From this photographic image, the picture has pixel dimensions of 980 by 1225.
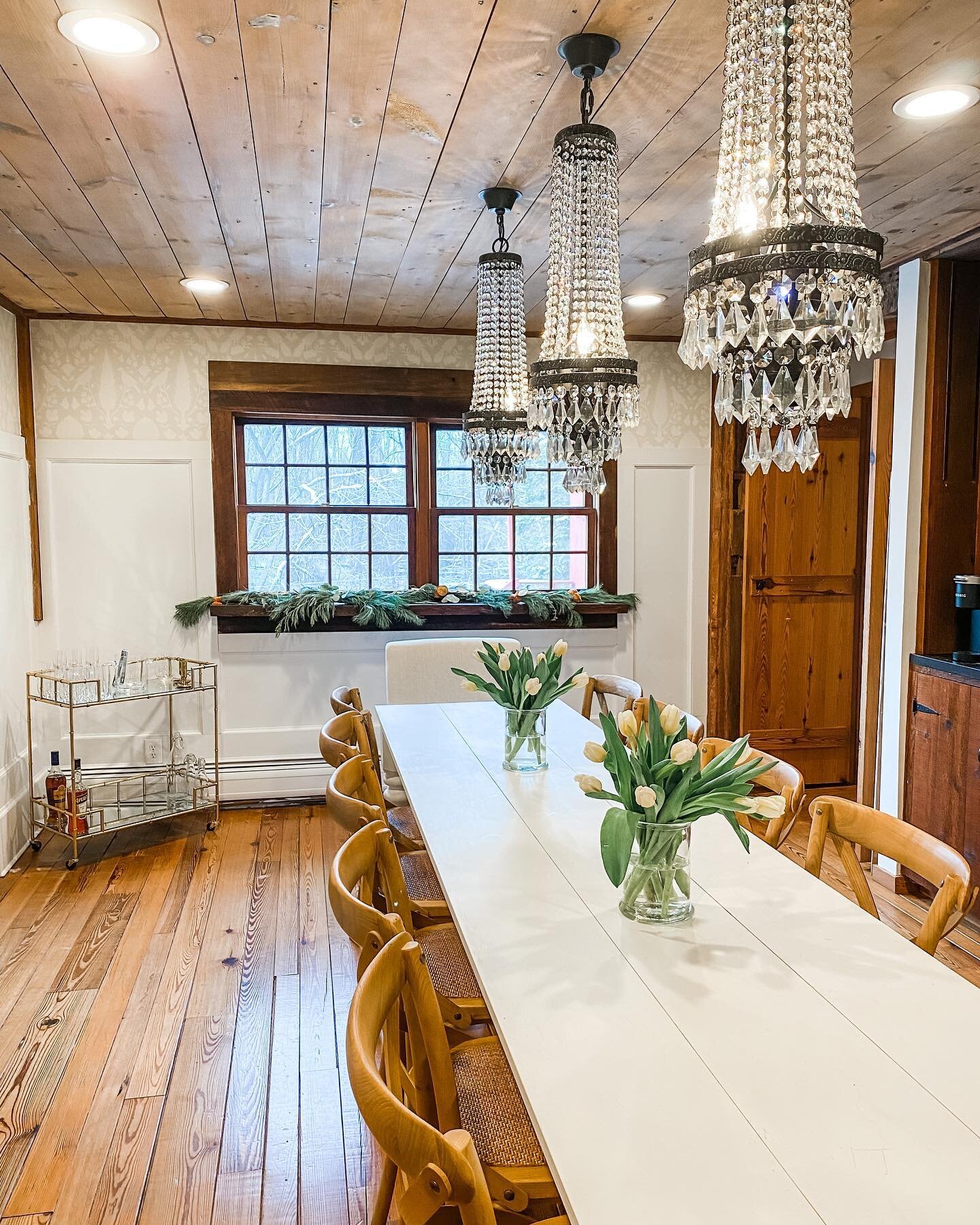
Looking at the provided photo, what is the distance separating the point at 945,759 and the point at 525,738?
1716 millimetres

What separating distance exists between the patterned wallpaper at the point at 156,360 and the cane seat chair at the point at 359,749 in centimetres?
233

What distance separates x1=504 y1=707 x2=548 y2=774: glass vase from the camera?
8.93ft

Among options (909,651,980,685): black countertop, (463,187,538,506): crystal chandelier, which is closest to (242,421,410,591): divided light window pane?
(463,187,538,506): crystal chandelier

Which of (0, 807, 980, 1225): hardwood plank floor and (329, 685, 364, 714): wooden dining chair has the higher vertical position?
(329, 685, 364, 714): wooden dining chair

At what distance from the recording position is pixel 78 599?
15.5 feet

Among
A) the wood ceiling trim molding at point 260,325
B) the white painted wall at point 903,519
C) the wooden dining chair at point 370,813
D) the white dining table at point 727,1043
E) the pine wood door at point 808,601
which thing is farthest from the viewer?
the pine wood door at point 808,601

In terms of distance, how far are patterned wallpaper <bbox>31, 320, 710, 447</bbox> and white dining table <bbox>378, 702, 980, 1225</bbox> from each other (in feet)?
11.4

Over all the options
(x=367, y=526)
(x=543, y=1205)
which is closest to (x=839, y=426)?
(x=367, y=526)

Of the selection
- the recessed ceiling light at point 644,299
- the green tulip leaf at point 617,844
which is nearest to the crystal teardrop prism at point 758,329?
the green tulip leaf at point 617,844

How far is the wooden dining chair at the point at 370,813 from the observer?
2.02m

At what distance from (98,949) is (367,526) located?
2588mm

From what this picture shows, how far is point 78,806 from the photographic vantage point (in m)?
4.23

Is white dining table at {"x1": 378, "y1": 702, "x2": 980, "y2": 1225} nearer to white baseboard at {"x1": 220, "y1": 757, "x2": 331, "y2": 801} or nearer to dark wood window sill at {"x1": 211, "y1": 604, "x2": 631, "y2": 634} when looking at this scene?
dark wood window sill at {"x1": 211, "y1": 604, "x2": 631, "y2": 634}

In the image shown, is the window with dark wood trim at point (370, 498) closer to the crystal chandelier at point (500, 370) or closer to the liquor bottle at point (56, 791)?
the liquor bottle at point (56, 791)
